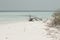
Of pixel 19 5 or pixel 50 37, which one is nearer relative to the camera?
pixel 50 37

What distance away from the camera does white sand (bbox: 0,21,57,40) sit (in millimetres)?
1382

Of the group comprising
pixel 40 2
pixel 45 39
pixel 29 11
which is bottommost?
pixel 45 39

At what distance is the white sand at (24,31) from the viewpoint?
4.53 feet

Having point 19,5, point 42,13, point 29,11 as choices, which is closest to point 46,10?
point 42,13

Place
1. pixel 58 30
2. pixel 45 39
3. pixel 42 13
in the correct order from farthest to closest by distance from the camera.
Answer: pixel 42 13
pixel 58 30
pixel 45 39

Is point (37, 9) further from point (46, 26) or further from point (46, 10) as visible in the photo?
point (46, 26)

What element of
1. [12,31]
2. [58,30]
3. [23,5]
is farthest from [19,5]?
[58,30]

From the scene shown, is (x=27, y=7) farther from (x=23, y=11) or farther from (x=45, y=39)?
(x=45, y=39)

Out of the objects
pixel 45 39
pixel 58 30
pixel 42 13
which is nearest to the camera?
pixel 45 39

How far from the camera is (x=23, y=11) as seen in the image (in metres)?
2.24

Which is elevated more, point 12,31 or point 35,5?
point 35,5

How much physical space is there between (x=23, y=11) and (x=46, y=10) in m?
0.39

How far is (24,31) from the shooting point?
1521 millimetres

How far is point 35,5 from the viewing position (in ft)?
7.35
